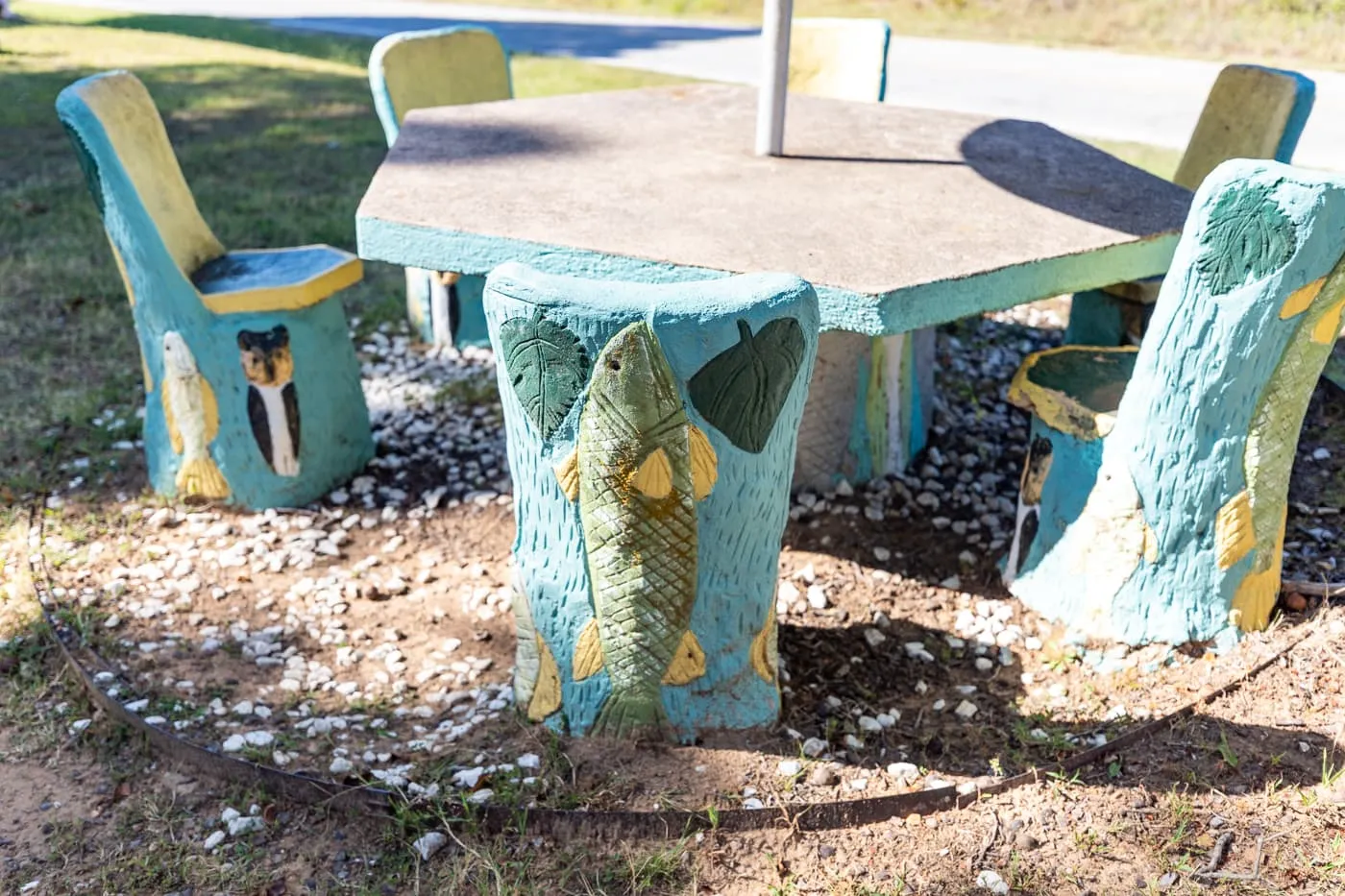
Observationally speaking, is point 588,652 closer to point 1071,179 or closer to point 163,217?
point 1071,179

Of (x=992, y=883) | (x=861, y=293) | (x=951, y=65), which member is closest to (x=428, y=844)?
(x=992, y=883)

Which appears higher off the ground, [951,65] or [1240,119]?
[1240,119]

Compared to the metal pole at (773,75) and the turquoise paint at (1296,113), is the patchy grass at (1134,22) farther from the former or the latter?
the metal pole at (773,75)

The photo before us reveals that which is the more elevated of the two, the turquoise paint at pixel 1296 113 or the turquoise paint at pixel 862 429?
the turquoise paint at pixel 1296 113

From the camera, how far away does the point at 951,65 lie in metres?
9.35

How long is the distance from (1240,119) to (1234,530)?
5.01ft

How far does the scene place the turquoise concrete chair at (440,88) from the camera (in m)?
3.75

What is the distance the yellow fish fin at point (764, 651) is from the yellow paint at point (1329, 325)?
46.9 inches

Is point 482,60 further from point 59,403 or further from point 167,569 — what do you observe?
point 167,569

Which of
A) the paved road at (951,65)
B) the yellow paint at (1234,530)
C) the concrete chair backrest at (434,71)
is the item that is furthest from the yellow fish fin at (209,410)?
the paved road at (951,65)

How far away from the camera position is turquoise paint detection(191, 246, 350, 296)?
10.4 ft

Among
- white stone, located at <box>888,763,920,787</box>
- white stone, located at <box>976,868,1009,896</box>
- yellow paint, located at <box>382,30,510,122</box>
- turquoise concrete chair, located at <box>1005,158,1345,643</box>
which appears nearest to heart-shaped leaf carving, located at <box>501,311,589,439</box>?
white stone, located at <box>888,763,920,787</box>

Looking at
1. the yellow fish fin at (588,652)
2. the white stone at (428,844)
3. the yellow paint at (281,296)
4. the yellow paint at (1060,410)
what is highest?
the yellow paint at (281,296)

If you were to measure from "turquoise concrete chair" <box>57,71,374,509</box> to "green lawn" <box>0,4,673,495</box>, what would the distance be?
502 millimetres
